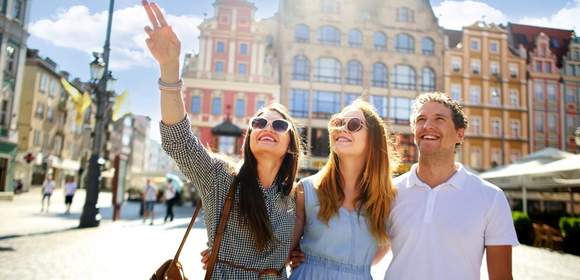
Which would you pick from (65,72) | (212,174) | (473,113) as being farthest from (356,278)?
(65,72)

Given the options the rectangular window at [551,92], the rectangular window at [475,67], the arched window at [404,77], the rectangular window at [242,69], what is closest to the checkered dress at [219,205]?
the rectangular window at [242,69]

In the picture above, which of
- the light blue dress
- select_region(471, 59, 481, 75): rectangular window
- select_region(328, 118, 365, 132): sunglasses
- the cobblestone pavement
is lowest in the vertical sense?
the cobblestone pavement

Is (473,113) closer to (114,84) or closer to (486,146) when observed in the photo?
(486,146)

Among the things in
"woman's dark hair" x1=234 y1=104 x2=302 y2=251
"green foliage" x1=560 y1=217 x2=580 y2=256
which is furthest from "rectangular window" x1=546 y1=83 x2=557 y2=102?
"woman's dark hair" x1=234 y1=104 x2=302 y2=251

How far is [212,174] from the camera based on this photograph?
2.24m

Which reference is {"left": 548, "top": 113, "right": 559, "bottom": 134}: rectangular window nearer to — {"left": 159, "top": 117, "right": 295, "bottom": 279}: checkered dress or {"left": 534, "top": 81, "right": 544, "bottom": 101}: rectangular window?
{"left": 534, "top": 81, "right": 544, "bottom": 101}: rectangular window

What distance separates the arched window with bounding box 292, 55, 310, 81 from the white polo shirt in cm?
3284

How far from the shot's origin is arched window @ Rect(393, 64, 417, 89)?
36344 mm

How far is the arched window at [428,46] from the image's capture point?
37281 mm

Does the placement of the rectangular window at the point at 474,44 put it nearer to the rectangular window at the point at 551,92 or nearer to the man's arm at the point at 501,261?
the rectangular window at the point at 551,92

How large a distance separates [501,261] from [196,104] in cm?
3166

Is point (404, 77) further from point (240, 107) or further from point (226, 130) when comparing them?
point (226, 130)

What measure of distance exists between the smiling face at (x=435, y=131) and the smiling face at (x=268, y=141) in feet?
2.86

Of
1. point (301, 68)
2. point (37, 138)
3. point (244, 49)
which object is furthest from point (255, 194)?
point (37, 138)
